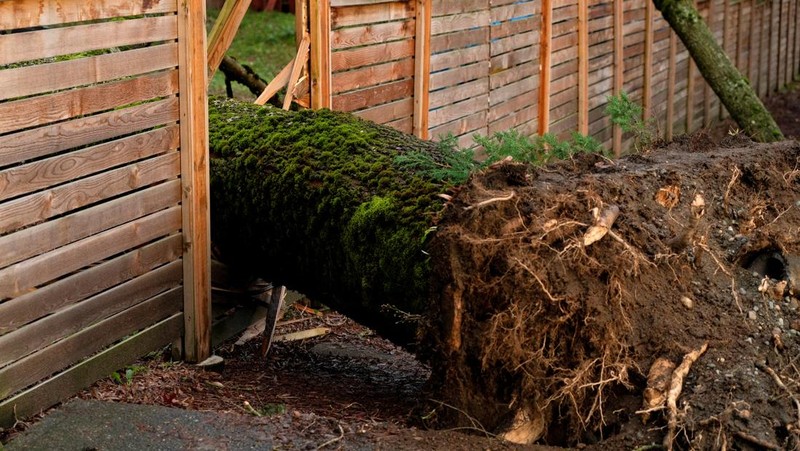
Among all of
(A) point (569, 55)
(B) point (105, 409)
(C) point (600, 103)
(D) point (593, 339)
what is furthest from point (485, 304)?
(C) point (600, 103)

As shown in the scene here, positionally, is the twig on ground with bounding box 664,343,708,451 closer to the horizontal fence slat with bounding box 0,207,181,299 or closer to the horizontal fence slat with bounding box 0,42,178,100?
the horizontal fence slat with bounding box 0,207,181,299

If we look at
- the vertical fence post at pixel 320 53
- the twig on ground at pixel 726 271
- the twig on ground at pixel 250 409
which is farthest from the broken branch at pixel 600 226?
the vertical fence post at pixel 320 53

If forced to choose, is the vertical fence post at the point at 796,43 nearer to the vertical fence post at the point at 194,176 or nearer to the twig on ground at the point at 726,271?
the twig on ground at the point at 726,271

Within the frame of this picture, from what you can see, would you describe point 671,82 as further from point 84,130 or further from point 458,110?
point 84,130

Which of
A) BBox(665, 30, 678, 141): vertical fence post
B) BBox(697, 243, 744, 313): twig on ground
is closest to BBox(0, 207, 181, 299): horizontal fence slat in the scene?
BBox(697, 243, 744, 313): twig on ground

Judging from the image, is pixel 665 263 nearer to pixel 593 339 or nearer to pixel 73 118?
pixel 593 339

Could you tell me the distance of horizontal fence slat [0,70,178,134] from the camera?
440 cm

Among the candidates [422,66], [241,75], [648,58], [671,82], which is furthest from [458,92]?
[671,82]

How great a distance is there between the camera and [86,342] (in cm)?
502

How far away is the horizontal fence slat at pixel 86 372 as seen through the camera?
15.2 feet

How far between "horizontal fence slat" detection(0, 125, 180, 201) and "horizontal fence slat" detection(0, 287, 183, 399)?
0.76m

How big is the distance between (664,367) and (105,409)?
8.12 ft

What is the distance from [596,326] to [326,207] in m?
1.71

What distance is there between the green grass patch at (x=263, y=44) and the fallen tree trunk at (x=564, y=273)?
7601mm
